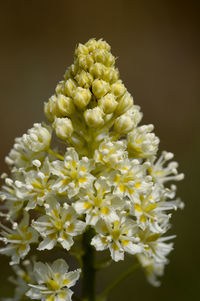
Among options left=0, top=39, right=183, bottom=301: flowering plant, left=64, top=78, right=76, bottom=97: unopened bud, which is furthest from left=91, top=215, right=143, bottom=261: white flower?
left=64, top=78, right=76, bottom=97: unopened bud

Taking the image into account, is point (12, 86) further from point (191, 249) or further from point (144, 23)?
point (191, 249)

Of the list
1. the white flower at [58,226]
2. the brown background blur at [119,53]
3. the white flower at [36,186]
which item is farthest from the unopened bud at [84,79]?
the brown background blur at [119,53]

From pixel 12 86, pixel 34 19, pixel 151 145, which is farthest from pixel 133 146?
pixel 34 19

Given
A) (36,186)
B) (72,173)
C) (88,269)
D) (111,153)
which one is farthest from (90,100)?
(88,269)

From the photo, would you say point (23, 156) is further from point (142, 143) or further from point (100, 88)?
point (142, 143)

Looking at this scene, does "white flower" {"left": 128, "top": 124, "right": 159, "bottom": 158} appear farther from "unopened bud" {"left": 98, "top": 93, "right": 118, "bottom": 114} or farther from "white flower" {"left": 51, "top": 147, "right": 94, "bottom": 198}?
"white flower" {"left": 51, "top": 147, "right": 94, "bottom": 198}

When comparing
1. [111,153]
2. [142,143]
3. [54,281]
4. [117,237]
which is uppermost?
[142,143]

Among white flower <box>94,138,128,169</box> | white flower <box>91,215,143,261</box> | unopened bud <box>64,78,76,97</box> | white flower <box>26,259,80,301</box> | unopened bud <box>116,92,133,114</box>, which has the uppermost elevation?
unopened bud <box>64,78,76,97</box>
